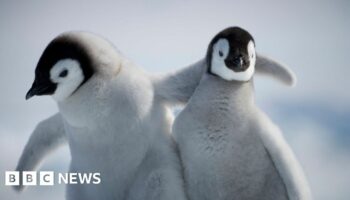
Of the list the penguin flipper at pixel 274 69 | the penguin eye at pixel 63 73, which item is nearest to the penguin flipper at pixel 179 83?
the penguin flipper at pixel 274 69

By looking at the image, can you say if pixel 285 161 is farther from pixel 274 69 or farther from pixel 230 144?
pixel 274 69

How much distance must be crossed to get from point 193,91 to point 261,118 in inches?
11.5

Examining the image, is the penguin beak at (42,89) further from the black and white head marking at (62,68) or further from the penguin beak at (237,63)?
the penguin beak at (237,63)

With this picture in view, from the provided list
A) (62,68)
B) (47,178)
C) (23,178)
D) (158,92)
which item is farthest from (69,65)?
(23,178)

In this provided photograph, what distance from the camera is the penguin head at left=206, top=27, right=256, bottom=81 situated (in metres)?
2.04

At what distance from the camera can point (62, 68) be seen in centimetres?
202

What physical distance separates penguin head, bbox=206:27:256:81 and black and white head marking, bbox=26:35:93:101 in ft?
1.45

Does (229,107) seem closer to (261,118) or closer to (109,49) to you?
(261,118)

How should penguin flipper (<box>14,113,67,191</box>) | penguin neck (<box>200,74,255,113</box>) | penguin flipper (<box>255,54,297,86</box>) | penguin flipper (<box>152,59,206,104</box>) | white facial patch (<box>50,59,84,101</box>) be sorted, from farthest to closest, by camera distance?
penguin flipper (<box>14,113,67,191</box>) < penguin flipper (<box>255,54,297,86</box>) < penguin flipper (<box>152,59,206,104</box>) < penguin neck (<box>200,74,255,113</box>) < white facial patch (<box>50,59,84,101</box>)

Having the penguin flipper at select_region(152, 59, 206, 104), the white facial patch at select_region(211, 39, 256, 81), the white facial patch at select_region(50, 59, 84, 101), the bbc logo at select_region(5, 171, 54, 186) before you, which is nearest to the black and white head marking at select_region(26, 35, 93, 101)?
the white facial patch at select_region(50, 59, 84, 101)

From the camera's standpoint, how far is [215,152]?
2.11m

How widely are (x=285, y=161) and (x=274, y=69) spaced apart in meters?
0.49

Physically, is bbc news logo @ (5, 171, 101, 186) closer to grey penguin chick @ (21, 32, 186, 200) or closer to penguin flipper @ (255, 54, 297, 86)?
grey penguin chick @ (21, 32, 186, 200)

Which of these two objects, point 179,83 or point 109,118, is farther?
point 179,83
